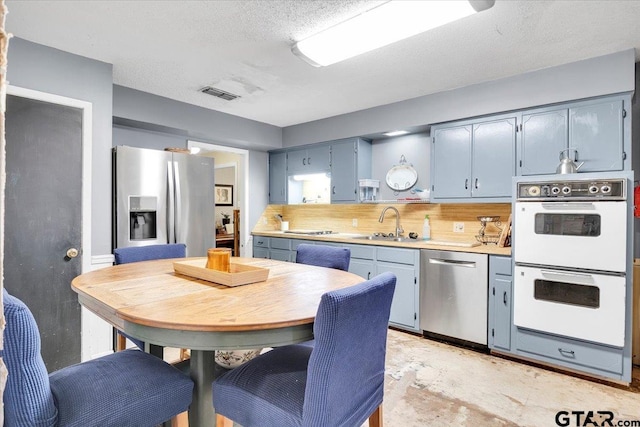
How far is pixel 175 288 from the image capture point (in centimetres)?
158

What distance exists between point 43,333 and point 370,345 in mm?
2496

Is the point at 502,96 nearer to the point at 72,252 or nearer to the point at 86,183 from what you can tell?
the point at 86,183

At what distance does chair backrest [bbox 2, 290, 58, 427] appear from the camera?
0.94 metres

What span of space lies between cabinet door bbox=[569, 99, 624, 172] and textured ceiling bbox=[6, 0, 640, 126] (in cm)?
42

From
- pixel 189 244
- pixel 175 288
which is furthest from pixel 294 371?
pixel 189 244

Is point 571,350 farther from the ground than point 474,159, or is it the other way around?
point 474,159

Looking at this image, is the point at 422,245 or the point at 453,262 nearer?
the point at 453,262

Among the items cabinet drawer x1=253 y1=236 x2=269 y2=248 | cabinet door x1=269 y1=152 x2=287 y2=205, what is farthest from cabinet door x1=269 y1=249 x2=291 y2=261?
cabinet door x1=269 y1=152 x2=287 y2=205

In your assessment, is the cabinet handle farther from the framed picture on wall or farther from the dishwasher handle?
the framed picture on wall

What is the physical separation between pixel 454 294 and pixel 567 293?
0.85 metres

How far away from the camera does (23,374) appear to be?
98 cm

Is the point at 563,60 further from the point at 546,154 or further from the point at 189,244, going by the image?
the point at 189,244

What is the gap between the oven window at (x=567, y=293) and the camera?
2459mm

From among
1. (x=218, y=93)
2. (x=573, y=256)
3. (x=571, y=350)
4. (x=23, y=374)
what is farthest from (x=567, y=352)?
(x=218, y=93)
